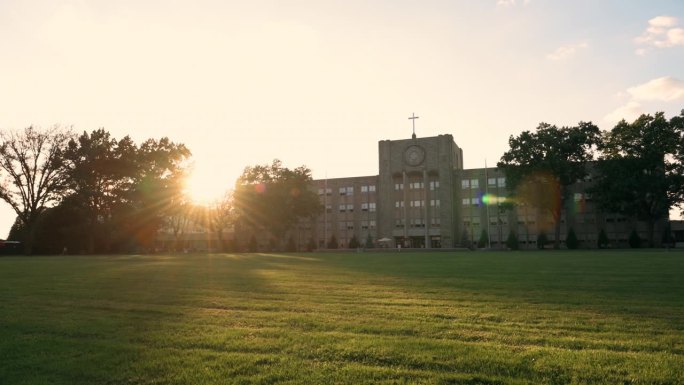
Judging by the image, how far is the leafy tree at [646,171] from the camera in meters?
63.0

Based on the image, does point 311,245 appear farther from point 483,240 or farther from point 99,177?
point 99,177

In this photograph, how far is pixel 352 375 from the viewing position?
20.5 ft

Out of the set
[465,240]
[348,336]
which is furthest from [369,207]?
[348,336]

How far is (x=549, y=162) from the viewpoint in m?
67.2

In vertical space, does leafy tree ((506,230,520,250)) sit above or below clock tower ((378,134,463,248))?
below

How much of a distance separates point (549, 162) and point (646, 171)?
566 inches

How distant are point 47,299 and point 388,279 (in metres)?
12.0

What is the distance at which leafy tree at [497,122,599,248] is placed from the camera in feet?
223

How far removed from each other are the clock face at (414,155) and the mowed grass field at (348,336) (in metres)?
77.0

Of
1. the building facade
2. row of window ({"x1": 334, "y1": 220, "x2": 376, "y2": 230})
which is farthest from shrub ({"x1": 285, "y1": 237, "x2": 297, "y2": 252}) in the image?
row of window ({"x1": 334, "y1": 220, "x2": 376, "y2": 230})

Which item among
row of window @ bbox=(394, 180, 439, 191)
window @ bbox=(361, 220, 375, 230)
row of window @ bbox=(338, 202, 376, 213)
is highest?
row of window @ bbox=(394, 180, 439, 191)

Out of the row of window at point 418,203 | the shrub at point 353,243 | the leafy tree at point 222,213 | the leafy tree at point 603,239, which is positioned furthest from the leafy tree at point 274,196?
the leafy tree at point 603,239

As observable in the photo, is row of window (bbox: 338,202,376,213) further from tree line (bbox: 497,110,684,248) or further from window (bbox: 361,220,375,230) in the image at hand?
tree line (bbox: 497,110,684,248)

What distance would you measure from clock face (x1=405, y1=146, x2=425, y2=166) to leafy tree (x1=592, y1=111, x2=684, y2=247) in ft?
107
